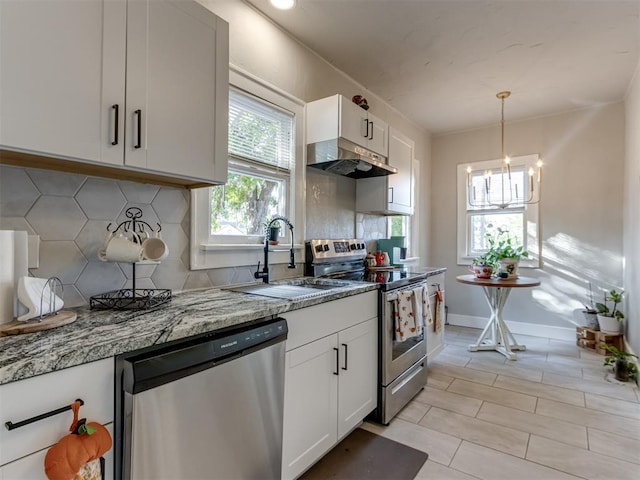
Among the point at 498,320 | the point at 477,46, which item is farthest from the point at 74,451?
the point at 498,320

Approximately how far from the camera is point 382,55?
9.29ft

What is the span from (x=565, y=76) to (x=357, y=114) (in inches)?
84.9

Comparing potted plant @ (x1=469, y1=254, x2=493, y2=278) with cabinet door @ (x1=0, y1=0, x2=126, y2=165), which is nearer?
cabinet door @ (x1=0, y1=0, x2=126, y2=165)

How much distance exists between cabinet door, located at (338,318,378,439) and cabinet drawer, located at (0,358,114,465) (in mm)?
1147

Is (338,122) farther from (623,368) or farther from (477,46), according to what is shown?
(623,368)

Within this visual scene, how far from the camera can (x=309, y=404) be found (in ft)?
5.40

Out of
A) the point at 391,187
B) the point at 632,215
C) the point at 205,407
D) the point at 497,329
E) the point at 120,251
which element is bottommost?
the point at 497,329

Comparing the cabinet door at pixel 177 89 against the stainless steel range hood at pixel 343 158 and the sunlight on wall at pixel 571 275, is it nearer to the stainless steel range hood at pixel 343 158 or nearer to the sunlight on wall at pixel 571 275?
the stainless steel range hood at pixel 343 158

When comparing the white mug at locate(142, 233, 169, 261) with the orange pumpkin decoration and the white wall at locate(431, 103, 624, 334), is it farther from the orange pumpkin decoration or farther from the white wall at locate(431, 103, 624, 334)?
the white wall at locate(431, 103, 624, 334)

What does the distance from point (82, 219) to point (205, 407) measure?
920mm

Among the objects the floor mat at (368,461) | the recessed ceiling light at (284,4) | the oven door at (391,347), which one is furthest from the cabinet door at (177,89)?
the floor mat at (368,461)

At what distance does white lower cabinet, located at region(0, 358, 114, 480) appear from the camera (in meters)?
0.77

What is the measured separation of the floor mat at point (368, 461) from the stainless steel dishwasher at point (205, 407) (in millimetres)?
482

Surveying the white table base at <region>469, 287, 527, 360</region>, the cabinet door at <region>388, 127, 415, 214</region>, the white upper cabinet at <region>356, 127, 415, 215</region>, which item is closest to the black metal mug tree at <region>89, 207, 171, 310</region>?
the white upper cabinet at <region>356, 127, 415, 215</region>
